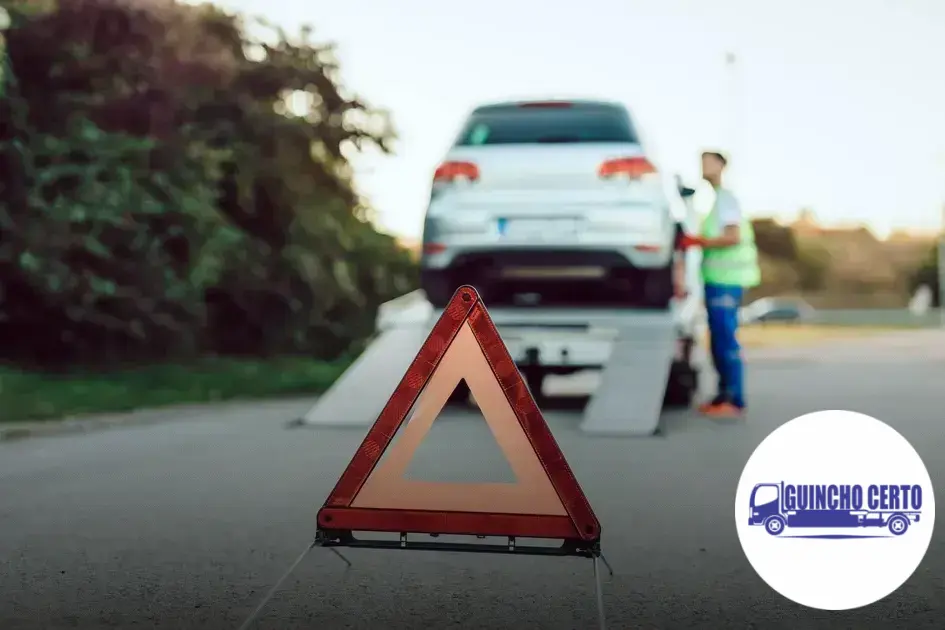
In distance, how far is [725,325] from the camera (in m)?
12.4

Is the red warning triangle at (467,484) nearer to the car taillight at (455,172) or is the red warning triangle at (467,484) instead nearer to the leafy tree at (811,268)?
the car taillight at (455,172)

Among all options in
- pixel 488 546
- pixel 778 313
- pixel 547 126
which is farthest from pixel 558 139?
pixel 778 313

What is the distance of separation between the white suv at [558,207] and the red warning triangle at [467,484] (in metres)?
7.13

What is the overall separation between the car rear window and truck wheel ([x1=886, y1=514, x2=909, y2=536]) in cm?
707

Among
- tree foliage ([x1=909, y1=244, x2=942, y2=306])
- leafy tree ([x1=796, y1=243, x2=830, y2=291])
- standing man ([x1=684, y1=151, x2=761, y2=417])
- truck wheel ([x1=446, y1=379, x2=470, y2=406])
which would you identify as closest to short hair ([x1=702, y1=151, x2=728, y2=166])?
standing man ([x1=684, y1=151, x2=761, y2=417])

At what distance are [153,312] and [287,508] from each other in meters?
13.0

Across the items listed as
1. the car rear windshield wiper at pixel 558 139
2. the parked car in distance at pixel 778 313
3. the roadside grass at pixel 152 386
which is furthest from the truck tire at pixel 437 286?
the parked car in distance at pixel 778 313

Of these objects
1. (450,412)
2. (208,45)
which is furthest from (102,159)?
(450,412)

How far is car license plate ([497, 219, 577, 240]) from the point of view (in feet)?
40.4

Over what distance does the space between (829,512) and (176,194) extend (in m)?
14.7

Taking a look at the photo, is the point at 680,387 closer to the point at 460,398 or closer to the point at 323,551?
the point at 460,398

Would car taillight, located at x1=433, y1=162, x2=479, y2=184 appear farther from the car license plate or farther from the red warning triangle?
the red warning triangle

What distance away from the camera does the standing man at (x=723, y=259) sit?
487 inches

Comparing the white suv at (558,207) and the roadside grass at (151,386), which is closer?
the white suv at (558,207)
